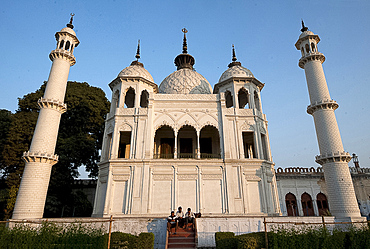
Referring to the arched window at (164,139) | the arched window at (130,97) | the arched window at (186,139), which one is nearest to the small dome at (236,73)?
the arched window at (186,139)

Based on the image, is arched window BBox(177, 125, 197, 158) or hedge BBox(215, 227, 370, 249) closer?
hedge BBox(215, 227, 370, 249)

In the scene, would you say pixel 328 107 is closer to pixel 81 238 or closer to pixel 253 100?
pixel 253 100

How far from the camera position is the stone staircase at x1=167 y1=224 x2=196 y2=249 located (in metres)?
11.8

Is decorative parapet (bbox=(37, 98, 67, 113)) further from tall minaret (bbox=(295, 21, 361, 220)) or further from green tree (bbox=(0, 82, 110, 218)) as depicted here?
tall minaret (bbox=(295, 21, 361, 220))

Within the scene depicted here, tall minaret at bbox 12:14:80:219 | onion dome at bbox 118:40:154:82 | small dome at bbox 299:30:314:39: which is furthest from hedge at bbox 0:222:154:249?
small dome at bbox 299:30:314:39

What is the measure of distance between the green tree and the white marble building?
637cm

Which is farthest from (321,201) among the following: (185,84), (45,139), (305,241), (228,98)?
(45,139)

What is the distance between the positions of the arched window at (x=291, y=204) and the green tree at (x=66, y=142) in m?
23.0

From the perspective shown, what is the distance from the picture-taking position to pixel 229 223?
13062mm

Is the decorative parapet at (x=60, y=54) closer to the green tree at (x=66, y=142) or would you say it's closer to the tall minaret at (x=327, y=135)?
the green tree at (x=66, y=142)

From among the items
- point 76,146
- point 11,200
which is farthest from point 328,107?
point 11,200

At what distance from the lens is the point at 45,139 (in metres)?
16.3

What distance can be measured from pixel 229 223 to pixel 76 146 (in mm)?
18043

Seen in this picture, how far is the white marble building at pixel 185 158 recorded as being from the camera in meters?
17.1
